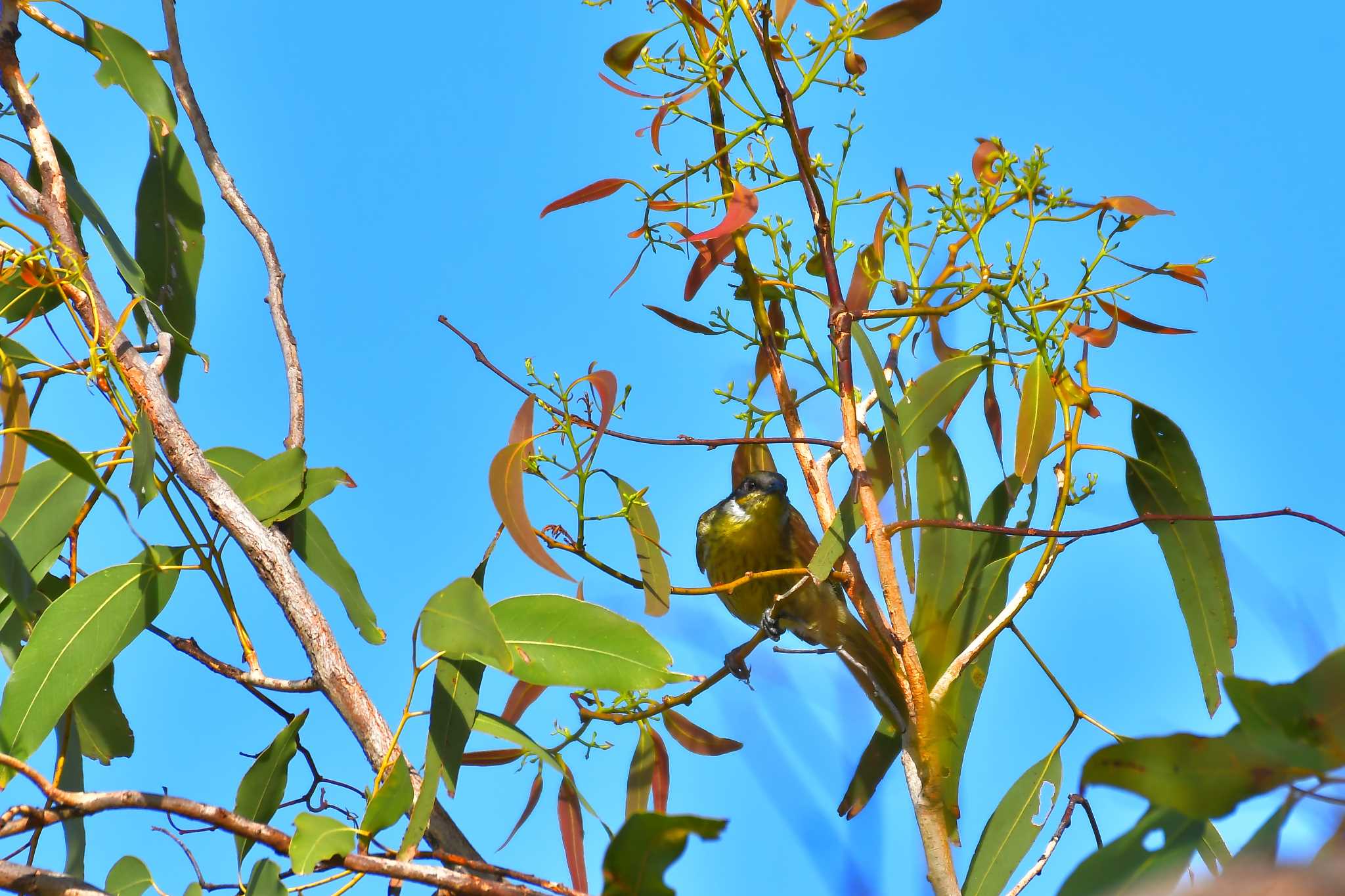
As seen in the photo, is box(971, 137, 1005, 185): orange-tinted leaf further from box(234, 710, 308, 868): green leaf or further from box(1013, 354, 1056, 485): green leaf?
box(234, 710, 308, 868): green leaf

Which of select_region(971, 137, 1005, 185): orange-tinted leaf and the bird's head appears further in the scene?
the bird's head

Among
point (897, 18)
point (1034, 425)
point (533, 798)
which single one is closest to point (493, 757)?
point (533, 798)

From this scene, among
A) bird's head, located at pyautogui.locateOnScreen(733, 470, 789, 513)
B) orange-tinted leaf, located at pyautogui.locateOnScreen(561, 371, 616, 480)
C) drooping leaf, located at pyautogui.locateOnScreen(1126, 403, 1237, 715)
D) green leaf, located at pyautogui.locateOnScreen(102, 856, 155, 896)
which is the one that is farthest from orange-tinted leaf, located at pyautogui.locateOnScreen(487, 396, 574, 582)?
bird's head, located at pyautogui.locateOnScreen(733, 470, 789, 513)

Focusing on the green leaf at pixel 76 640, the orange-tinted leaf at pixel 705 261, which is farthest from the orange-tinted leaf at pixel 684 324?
the green leaf at pixel 76 640

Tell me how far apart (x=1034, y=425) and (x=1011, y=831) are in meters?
0.74

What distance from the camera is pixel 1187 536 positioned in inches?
85.7

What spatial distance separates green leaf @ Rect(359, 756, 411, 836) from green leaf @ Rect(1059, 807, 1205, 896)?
829 millimetres

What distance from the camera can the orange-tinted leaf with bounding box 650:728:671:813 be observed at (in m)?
2.22

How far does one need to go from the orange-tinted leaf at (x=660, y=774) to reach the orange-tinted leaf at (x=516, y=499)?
1.62 feet

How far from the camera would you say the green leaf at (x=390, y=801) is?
57.3 inches

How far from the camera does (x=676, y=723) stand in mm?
2217

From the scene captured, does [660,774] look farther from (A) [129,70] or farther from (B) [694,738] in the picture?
(A) [129,70]

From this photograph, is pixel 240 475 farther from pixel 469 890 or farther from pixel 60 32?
pixel 469 890

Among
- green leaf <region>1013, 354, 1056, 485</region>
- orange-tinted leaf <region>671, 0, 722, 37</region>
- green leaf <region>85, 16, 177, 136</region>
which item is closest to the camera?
orange-tinted leaf <region>671, 0, 722, 37</region>
